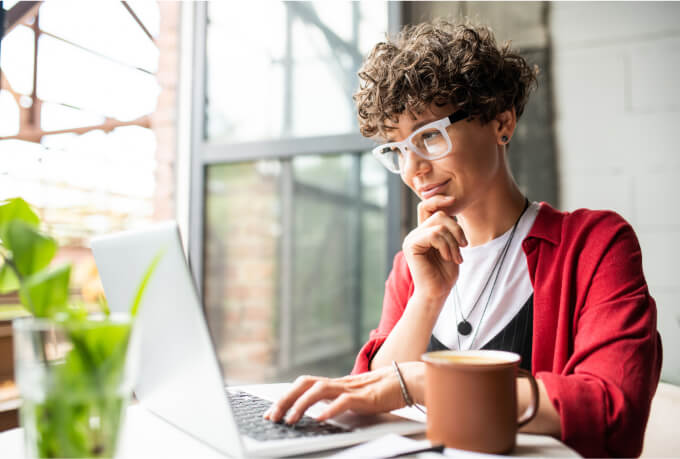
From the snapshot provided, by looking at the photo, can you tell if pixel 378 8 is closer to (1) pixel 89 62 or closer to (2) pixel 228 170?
(2) pixel 228 170

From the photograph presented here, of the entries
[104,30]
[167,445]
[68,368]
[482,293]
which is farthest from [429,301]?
[104,30]

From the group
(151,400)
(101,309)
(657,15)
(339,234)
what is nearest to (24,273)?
(101,309)

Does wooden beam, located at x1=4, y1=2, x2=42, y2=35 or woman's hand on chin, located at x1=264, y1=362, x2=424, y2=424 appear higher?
wooden beam, located at x1=4, y1=2, x2=42, y2=35

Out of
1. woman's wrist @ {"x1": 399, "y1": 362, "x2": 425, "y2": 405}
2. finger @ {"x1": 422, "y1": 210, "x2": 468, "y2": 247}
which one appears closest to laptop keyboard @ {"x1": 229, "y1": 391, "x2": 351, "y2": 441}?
woman's wrist @ {"x1": 399, "y1": 362, "x2": 425, "y2": 405}

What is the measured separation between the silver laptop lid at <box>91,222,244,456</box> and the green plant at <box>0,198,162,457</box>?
80mm

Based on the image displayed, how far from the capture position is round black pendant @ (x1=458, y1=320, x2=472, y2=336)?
3.48 ft

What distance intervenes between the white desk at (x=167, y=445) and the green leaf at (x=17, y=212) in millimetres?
253

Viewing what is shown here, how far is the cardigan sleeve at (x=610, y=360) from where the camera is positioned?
628mm

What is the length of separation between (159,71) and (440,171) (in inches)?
79.4

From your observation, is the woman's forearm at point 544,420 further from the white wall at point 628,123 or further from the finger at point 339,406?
the white wall at point 628,123

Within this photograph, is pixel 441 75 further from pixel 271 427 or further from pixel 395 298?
pixel 271 427

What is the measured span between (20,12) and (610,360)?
238cm

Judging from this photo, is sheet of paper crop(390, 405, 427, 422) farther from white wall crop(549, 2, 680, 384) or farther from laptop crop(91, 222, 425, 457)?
white wall crop(549, 2, 680, 384)

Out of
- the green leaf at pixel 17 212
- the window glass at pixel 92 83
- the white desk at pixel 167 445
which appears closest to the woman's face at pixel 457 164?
the white desk at pixel 167 445
